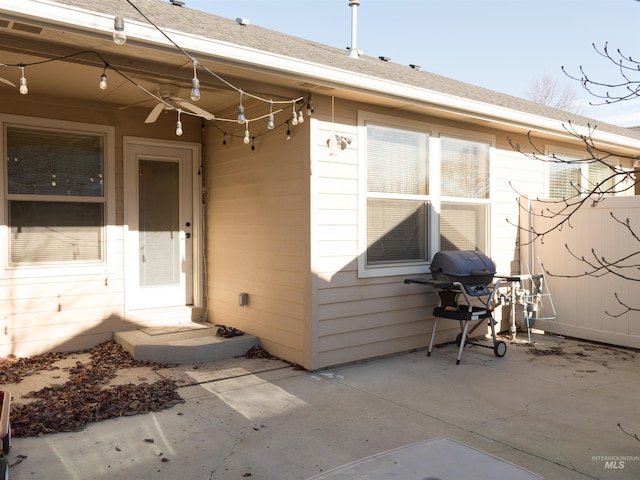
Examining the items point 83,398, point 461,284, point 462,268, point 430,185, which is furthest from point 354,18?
point 83,398

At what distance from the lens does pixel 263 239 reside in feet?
17.1

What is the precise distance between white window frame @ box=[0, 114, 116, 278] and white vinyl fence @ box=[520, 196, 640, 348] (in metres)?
4.28

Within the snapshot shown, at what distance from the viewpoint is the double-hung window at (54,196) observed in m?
4.95

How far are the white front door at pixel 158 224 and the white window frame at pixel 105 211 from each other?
161 millimetres

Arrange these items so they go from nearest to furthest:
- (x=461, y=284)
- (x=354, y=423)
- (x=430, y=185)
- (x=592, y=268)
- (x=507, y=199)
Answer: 1. (x=354, y=423)
2. (x=461, y=284)
3. (x=430, y=185)
4. (x=592, y=268)
5. (x=507, y=199)

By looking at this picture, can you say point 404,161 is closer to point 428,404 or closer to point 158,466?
point 428,404

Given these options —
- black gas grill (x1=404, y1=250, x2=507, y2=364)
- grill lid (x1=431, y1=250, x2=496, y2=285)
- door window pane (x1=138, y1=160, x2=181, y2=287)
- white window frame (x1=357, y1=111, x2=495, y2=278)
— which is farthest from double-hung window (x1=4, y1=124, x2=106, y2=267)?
grill lid (x1=431, y1=250, x2=496, y2=285)

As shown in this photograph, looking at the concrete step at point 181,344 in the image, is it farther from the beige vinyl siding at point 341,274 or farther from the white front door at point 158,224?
the beige vinyl siding at point 341,274

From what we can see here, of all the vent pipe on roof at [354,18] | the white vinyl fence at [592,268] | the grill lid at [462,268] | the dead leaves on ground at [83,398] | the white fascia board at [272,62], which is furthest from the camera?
the vent pipe on roof at [354,18]

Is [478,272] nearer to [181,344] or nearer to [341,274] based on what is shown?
[341,274]

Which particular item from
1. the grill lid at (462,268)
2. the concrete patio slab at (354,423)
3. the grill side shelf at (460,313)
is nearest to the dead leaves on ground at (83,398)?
the concrete patio slab at (354,423)

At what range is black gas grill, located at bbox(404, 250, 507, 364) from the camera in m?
4.95

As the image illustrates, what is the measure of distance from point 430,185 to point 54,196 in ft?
12.5

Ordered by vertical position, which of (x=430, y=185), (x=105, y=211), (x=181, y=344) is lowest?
(x=181, y=344)
